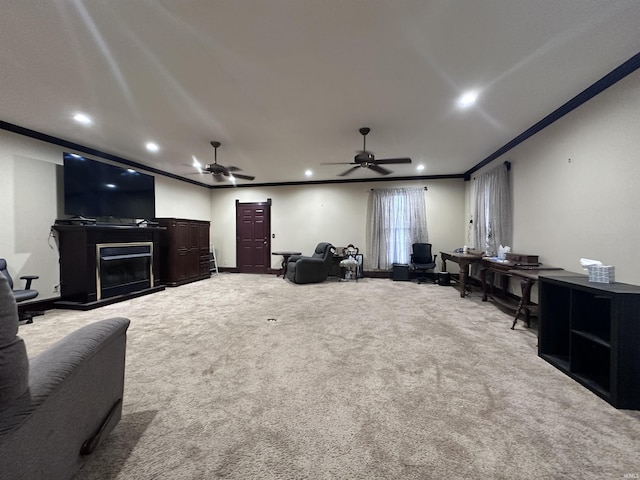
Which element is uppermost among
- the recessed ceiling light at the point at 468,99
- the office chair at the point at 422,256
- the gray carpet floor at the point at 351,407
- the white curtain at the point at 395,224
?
the recessed ceiling light at the point at 468,99

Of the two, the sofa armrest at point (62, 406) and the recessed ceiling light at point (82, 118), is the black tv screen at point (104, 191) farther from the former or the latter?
the sofa armrest at point (62, 406)

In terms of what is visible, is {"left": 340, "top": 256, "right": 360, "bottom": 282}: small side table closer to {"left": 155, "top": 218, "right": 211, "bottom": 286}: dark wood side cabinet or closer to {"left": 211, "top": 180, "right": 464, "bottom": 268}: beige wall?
{"left": 211, "top": 180, "right": 464, "bottom": 268}: beige wall

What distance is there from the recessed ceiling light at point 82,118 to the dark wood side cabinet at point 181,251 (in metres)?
2.40

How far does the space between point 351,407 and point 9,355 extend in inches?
64.0

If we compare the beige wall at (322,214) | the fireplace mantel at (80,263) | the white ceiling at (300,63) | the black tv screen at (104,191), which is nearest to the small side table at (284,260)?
the beige wall at (322,214)

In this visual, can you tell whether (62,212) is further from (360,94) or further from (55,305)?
(360,94)

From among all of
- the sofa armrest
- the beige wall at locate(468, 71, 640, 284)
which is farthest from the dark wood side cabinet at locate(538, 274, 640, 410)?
the sofa armrest

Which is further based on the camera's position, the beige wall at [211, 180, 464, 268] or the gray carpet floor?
the beige wall at [211, 180, 464, 268]

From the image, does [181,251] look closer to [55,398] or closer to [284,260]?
[284,260]

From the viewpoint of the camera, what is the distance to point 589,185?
110 inches

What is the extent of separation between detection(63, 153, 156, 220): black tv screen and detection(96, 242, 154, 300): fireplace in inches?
26.5

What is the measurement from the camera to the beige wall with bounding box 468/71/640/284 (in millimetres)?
2348

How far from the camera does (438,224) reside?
6.79 m

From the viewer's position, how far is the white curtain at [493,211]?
14.7 feet
